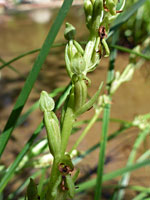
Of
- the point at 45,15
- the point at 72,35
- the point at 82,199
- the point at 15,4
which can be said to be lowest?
the point at 72,35

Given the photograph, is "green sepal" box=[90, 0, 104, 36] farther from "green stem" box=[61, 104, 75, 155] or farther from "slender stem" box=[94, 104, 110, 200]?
"slender stem" box=[94, 104, 110, 200]

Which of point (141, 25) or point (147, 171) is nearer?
point (147, 171)

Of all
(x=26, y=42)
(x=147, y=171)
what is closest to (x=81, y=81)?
(x=147, y=171)

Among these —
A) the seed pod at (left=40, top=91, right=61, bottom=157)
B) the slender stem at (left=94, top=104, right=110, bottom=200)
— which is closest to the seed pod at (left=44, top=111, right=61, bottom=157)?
the seed pod at (left=40, top=91, right=61, bottom=157)

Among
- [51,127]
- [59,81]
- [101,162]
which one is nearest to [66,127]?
[51,127]

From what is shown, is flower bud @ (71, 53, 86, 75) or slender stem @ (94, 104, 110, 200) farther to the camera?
slender stem @ (94, 104, 110, 200)

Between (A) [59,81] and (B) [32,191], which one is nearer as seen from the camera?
(B) [32,191]

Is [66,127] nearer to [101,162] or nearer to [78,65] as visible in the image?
[78,65]

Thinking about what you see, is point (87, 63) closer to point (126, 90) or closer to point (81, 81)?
point (81, 81)

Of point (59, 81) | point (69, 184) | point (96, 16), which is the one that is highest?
point (59, 81)
